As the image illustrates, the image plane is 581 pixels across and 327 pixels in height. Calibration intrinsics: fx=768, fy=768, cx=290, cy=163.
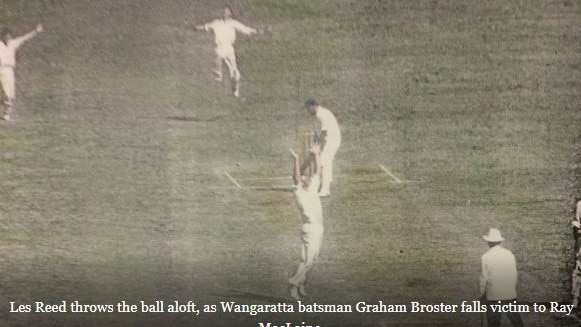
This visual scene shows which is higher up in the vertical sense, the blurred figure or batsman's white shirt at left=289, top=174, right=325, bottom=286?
batsman's white shirt at left=289, top=174, right=325, bottom=286

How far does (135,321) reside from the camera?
16.9 feet

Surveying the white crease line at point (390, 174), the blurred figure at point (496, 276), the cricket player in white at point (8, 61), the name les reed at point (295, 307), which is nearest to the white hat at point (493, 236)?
the blurred figure at point (496, 276)

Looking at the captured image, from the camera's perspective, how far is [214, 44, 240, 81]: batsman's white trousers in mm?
5094

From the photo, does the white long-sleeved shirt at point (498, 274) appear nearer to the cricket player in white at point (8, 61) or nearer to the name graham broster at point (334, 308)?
the name graham broster at point (334, 308)

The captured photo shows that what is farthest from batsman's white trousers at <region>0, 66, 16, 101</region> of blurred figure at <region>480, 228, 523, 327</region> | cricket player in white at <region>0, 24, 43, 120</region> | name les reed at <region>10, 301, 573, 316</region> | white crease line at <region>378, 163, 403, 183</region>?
Answer: blurred figure at <region>480, 228, 523, 327</region>

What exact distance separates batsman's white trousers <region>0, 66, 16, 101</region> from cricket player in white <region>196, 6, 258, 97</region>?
1.30m

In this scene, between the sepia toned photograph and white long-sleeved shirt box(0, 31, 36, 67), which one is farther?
white long-sleeved shirt box(0, 31, 36, 67)

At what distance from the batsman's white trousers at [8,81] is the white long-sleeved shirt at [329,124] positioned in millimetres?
2055

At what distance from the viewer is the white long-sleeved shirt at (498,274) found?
5035 mm

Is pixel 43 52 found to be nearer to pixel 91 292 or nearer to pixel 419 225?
pixel 91 292

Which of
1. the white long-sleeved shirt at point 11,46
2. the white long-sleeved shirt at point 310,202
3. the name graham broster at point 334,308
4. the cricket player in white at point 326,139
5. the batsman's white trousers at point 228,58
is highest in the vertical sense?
→ the white long-sleeved shirt at point 11,46

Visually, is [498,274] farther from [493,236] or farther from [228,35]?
[228,35]

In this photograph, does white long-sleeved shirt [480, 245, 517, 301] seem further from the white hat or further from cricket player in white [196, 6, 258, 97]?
cricket player in white [196, 6, 258, 97]

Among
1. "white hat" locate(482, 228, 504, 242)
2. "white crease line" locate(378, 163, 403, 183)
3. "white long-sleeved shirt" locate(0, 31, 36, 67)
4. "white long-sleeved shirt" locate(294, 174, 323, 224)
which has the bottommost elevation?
"white hat" locate(482, 228, 504, 242)
